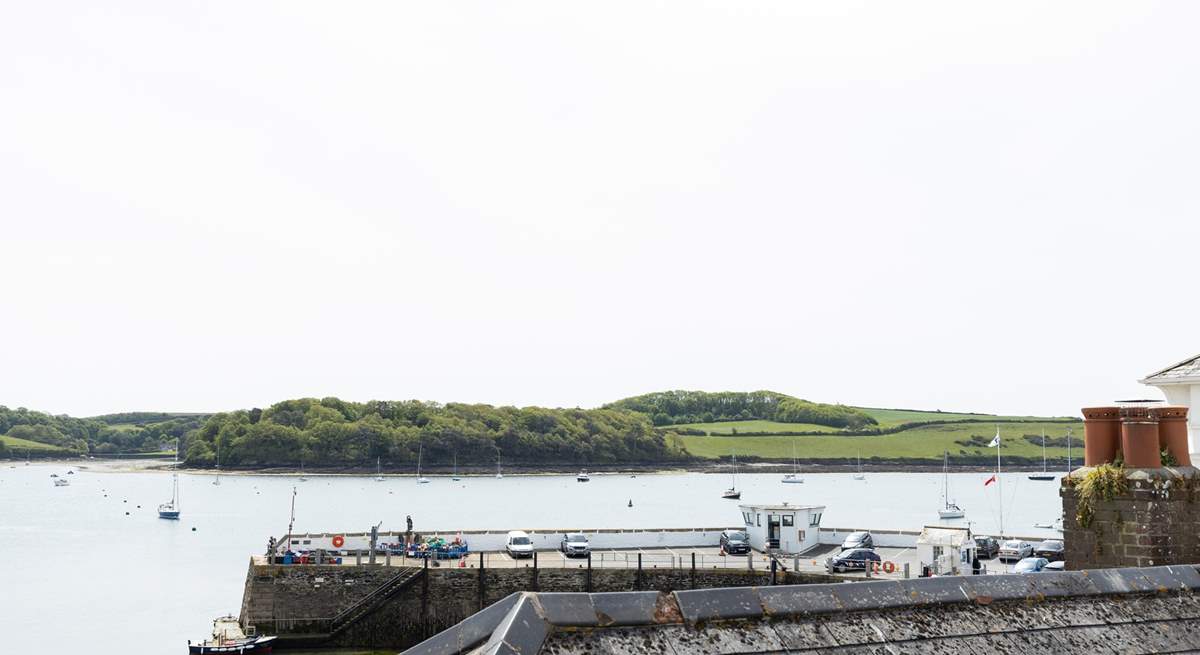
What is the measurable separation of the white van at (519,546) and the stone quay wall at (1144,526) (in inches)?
1558

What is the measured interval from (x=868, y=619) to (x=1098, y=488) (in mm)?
7441

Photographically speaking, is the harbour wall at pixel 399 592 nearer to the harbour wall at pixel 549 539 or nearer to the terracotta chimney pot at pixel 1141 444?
the harbour wall at pixel 549 539

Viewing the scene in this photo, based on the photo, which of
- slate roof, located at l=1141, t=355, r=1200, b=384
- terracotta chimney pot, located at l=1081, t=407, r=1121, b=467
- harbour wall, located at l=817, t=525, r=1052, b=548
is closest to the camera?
terracotta chimney pot, located at l=1081, t=407, r=1121, b=467

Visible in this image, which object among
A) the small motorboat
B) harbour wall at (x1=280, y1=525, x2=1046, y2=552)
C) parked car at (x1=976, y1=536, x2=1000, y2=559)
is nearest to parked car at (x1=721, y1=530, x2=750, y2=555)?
harbour wall at (x1=280, y1=525, x2=1046, y2=552)

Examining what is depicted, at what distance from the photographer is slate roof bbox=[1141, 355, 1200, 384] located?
2330 centimetres

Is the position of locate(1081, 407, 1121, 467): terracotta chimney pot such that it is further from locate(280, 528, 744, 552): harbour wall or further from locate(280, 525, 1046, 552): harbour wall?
locate(280, 528, 744, 552): harbour wall

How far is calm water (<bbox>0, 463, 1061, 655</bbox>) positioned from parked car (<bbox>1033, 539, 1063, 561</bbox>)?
41.7 meters

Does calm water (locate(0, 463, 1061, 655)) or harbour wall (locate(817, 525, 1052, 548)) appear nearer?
harbour wall (locate(817, 525, 1052, 548))

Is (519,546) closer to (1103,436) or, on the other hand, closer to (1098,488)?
(1103,436)

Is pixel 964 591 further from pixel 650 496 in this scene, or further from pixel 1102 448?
pixel 650 496

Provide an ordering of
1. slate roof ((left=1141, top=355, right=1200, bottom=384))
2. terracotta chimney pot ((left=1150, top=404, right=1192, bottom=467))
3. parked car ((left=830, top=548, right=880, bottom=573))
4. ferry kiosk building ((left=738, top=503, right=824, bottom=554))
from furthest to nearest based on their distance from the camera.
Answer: ferry kiosk building ((left=738, top=503, right=824, bottom=554)) → parked car ((left=830, top=548, right=880, bottom=573)) → slate roof ((left=1141, top=355, right=1200, bottom=384)) → terracotta chimney pot ((left=1150, top=404, right=1192, bottom=467))

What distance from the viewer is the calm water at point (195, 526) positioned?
2376 inches

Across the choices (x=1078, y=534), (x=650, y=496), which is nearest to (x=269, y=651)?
(x=1078, y=534)

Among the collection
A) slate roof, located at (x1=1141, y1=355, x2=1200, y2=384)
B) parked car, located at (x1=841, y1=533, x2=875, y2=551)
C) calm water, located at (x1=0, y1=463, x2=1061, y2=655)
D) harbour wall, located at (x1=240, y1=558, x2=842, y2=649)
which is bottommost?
calm water, located at (x1=0, y1=463, x2=1061, y2=655)
